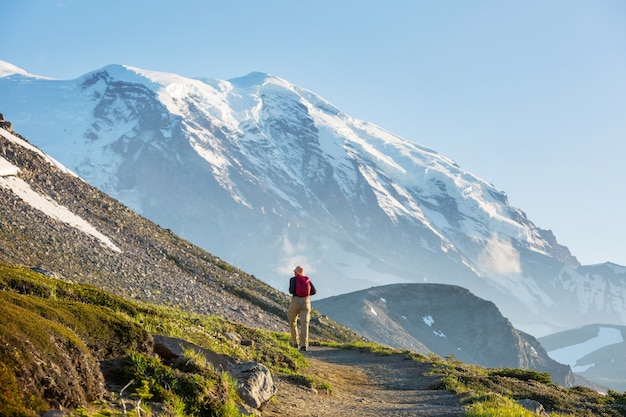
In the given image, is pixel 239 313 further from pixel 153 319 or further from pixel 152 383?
pixel 152 383

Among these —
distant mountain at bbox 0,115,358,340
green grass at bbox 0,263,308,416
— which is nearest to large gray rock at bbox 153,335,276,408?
green grass at bbox 0,263,308,416

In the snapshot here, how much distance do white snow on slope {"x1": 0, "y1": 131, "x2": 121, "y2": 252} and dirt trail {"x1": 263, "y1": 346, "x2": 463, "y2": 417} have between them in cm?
2533

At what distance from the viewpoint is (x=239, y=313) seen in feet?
159

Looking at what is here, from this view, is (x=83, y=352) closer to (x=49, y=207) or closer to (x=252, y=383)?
(x=252, y=383)

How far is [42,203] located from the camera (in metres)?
45.2

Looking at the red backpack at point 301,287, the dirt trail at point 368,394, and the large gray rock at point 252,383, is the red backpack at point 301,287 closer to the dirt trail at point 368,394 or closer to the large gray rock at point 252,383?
the dirt trail at point 368,394

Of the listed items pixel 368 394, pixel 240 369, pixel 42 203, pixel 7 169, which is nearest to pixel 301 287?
pixel 368 394

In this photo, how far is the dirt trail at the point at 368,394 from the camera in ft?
44.2

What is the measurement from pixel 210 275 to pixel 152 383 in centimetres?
5060

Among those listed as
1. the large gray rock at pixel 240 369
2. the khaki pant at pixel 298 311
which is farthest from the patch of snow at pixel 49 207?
the large gray rock at pixel 240 369

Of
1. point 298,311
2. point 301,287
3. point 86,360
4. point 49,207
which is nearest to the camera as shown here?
point 86,360

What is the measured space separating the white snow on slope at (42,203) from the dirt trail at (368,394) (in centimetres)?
2533

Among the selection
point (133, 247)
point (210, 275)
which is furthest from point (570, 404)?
point (210, 275)

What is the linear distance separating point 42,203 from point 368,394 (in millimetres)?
34982
